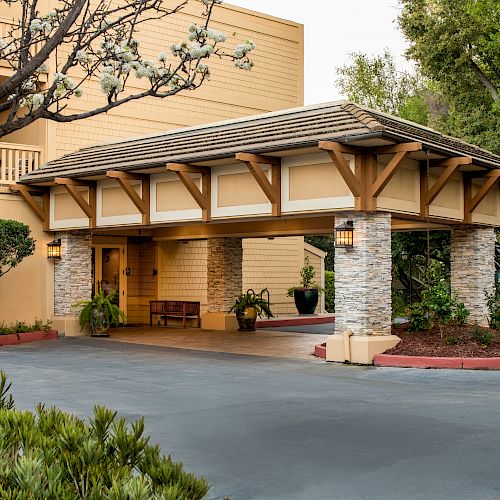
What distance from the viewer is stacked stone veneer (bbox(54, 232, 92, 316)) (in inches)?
883

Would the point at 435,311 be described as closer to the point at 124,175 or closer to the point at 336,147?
the point at 336,147

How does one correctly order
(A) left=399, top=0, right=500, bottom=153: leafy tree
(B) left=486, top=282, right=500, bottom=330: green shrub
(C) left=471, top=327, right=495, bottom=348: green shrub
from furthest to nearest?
(A) left=399, top=0, right=500, bottom=153: leafy tree → (B) left=486, top=282, right=500, bottom=330: green shrub → (C) left=471, top=327, right=495, bottom=348: green shrub

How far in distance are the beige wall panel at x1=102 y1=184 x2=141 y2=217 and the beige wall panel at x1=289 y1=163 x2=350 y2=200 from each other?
512 cm

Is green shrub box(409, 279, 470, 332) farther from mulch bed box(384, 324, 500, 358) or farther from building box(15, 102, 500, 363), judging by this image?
building box(15, 102, 500, 363)

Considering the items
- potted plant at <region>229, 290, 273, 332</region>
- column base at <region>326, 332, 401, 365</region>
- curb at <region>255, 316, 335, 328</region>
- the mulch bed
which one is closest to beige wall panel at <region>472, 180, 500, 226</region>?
the mulch bed

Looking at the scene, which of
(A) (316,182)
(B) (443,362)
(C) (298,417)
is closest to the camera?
(C) (298,417)

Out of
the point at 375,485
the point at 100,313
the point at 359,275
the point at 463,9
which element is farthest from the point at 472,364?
the point at 463,9

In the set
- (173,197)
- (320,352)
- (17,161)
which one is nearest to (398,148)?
(320,352)

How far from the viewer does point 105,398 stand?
11672 mm

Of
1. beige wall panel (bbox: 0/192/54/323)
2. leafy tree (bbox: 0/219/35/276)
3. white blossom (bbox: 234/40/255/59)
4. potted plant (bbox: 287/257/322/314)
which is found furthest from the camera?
potted plant (bbox: 287/257/322/314)

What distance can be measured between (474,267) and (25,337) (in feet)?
37.1

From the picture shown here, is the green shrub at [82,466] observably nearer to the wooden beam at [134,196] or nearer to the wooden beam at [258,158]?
the wooden beam at [258,158]

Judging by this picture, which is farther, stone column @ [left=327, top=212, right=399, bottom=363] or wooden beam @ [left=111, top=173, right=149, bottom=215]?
wooden beam @ [left=111, top=173, right=149, bottom=215]

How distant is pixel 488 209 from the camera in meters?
20.2
